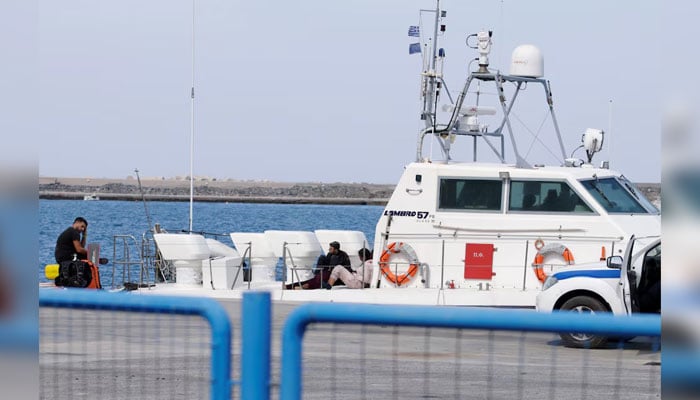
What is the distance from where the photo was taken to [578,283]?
41.7 ft

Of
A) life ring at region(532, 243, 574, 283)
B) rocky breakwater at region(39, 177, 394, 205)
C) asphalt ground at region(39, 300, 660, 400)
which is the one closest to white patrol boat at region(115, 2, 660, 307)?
life ring at region(532, 243, 574, 283)

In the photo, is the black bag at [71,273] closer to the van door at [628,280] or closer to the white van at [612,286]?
the white van at [612,286]

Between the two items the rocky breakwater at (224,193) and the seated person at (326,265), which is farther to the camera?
the rocky breakwater at (224,193)

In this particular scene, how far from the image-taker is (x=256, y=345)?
3.61 metres

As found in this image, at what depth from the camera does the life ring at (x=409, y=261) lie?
16.5m

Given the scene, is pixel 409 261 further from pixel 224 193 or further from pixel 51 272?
pixel 224 193

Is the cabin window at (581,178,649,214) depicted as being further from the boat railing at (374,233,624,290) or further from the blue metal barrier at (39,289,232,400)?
the blue metal barrier at (39,289,232,400)

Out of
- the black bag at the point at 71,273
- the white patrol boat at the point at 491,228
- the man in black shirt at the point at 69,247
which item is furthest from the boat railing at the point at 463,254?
the man in black shirt at the point at 69,247

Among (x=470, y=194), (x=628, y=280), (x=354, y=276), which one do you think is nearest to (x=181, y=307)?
(x=628, y=280)

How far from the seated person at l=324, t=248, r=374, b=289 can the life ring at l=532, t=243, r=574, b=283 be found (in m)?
2.75

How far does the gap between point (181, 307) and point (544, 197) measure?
13.2m

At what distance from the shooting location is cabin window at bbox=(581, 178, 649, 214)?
644 inches

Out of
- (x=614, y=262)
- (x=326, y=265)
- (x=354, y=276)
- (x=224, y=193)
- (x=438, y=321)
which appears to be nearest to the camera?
(x=438, y=321)

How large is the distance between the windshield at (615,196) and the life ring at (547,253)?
101cm
